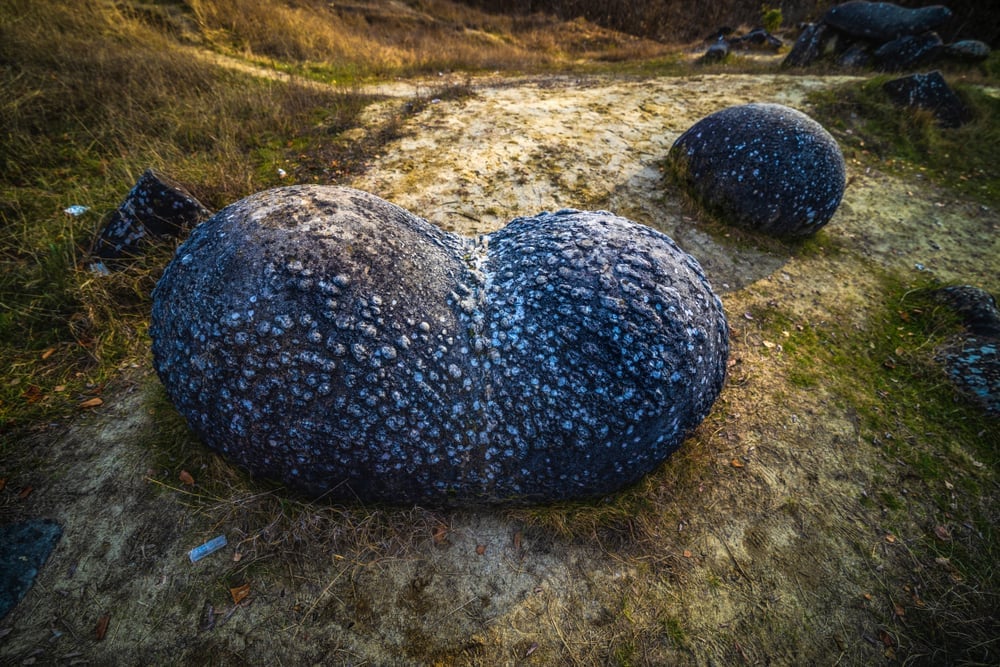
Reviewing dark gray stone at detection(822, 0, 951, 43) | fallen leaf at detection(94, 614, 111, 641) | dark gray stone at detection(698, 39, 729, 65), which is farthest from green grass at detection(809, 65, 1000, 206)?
fallen leaf at detection(94, 614, 111, 641)

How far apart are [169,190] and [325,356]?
3.10m

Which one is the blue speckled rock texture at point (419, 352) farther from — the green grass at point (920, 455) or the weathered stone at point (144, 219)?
the weathered stone at point (144, 219)

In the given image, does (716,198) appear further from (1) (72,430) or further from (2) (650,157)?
(1) (72,430)

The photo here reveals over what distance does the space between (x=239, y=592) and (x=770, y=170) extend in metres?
5.69

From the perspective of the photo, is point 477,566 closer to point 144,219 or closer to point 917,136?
point 144,219

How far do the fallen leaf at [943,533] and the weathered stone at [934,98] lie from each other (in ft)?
26.4

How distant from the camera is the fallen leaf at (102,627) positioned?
1775mm

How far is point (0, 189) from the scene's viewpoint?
411 cm

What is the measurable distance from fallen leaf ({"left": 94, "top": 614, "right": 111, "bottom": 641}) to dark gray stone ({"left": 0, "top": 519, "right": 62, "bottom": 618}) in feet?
1.34

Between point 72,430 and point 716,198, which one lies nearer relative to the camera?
point 72,430

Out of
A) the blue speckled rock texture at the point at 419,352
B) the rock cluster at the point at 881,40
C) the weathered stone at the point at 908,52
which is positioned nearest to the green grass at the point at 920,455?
the blue speckled rock texture at the point at 419,352

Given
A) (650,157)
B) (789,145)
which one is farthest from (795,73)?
(789,145)

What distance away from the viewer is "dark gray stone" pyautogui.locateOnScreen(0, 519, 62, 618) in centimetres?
185

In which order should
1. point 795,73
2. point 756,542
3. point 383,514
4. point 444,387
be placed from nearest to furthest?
point 444,387
point 383,514
point 756,542
point 795,73
